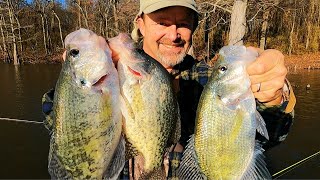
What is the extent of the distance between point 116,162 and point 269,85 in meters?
1.03

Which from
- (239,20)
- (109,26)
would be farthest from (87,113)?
(109,26)

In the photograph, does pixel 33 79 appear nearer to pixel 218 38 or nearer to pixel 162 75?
pixel 218 38

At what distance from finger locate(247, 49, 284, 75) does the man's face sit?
103 centimetres

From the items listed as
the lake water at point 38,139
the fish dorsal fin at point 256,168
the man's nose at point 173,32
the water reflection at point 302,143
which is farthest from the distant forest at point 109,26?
the fish dorsal fin at point 256,168

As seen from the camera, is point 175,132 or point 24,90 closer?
point 175,132

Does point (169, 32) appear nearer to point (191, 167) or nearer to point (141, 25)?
point (141, 25)

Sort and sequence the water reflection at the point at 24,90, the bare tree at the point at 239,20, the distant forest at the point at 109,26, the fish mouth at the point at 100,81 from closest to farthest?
the fish mouth at the point at 100,81 → the bare tree at the point at 239,20 → the water reflection at the point at 24,90 → the distant forest at the point at 109,26

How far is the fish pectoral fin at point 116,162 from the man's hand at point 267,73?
87 centimetres

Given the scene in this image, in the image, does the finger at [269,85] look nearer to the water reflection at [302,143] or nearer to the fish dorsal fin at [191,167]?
the fish dorsal fin at [191,167]

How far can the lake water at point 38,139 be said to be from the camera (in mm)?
10125

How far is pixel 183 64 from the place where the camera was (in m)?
3.40

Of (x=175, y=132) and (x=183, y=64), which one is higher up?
(x=183, y=64)

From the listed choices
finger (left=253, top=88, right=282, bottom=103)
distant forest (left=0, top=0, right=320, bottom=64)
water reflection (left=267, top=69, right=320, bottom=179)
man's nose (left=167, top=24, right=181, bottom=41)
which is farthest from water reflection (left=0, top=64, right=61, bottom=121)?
finger (left=253, top=88, right=282, bottom=103)

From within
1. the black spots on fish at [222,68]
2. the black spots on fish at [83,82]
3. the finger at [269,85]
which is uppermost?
the black spots on fish at [222,68]
